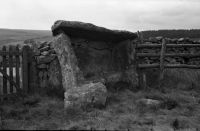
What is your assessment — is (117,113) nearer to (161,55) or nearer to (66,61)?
(66,61)

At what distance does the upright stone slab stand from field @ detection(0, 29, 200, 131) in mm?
526

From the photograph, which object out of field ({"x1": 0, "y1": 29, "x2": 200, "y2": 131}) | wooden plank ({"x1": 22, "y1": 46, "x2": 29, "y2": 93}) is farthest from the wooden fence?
wooden plank ({"x1": 22, "y1": 46, "x2": 29, "y2": 93})

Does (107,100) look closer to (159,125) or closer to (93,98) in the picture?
(93,98)

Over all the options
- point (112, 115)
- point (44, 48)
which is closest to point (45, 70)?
point (44, 48)

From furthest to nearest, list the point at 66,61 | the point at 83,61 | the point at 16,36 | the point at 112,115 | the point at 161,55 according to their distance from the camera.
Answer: the point at 16,36 → the point at 161,55 → the point at 83,61 → the point at 66,61 → the point at 112,115

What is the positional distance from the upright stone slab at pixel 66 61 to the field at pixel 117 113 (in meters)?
0.53

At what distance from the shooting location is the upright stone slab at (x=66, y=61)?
8.99 metres

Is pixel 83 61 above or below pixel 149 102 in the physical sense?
above

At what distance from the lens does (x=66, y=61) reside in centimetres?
926

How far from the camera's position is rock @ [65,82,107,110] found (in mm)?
7883

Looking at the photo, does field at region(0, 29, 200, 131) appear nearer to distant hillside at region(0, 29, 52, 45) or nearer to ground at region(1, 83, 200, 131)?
ground at region(1, 83, 200, 131)

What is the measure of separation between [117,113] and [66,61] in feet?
7.71

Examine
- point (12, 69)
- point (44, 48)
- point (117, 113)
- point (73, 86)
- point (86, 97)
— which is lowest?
point (117, 113)

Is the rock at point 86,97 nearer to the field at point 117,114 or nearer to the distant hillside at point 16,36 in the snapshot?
the field at point 117,114
